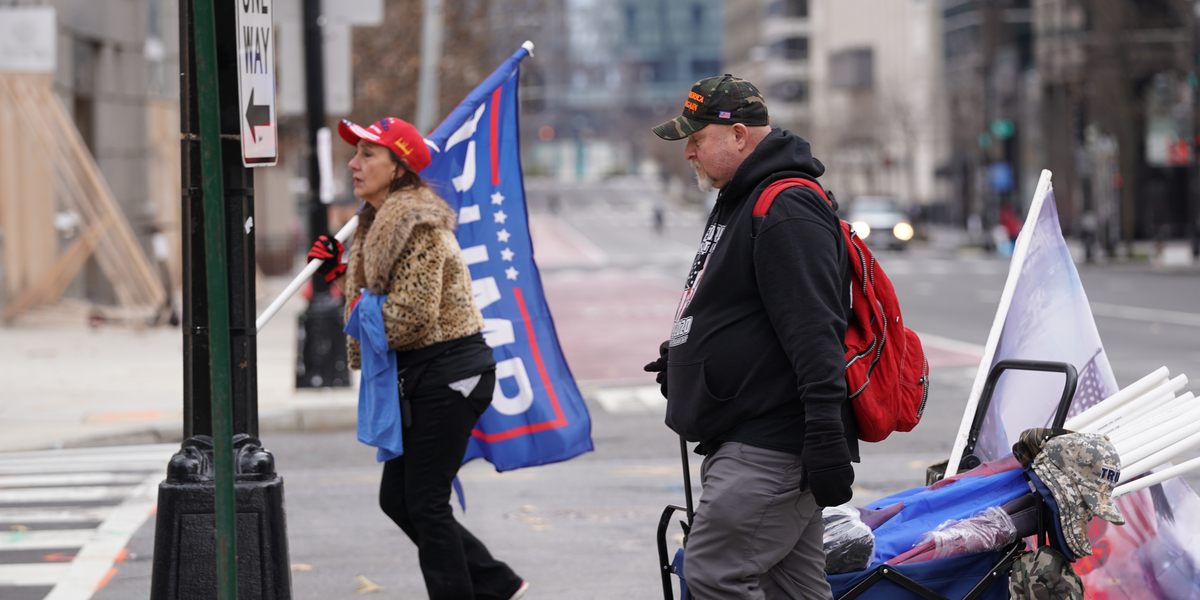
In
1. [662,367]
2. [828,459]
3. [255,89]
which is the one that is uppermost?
[255,89]

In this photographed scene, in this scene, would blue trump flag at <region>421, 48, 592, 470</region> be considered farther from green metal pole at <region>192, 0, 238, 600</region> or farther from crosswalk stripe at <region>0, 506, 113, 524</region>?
crosswalk stripe at <region>0, 506, 113, 524</region>

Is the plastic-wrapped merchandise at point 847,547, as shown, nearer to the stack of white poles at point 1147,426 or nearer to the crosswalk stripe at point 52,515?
the stack of white poles at point 1147,426

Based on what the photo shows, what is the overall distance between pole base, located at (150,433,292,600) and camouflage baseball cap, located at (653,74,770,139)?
1789 millimetres

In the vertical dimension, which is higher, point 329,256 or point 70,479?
point 329,256

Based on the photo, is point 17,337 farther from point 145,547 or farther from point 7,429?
point 145,547

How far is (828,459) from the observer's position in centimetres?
337

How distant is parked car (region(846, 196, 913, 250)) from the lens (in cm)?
4438

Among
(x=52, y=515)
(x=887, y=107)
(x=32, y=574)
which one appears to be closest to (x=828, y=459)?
(x=32, y=574)

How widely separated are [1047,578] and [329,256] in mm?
2810

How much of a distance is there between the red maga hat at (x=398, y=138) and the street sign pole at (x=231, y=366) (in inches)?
19.5

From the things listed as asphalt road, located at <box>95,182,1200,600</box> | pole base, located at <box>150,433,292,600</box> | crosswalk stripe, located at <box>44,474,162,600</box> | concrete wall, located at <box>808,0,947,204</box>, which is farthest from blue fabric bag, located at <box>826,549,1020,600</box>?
concrete wall, located at <box>808,0,947,204</box>

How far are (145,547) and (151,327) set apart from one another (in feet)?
41.7

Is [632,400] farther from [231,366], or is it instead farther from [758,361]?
[758,361]

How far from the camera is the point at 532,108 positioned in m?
37.7
